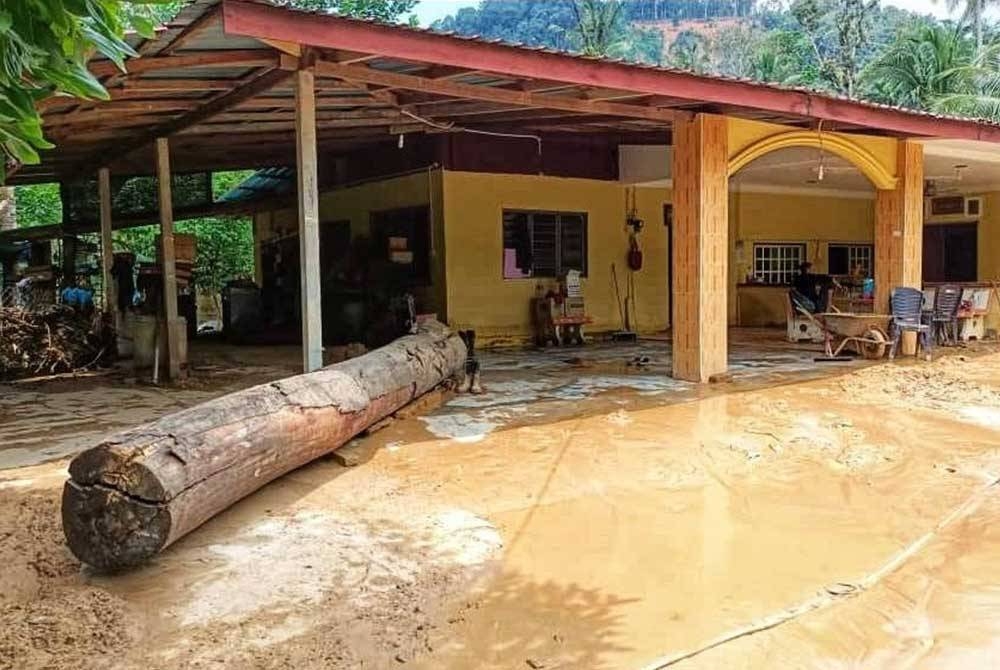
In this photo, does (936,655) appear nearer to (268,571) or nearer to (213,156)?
(268,571)

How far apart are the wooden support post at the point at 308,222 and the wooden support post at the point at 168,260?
3.54 meters

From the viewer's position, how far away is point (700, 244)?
8828 millimetres

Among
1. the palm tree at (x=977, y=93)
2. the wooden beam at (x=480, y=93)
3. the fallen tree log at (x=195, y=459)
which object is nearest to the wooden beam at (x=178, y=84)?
the wooden beam at (x=480, y=93)

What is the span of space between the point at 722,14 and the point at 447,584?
81983mm

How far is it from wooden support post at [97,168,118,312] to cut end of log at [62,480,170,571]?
9356 millimetres

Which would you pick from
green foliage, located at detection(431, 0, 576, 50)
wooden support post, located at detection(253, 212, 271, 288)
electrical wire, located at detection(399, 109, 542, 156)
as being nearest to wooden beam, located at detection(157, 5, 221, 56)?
electrical wire, located at detection(399, 109, 542, 156)

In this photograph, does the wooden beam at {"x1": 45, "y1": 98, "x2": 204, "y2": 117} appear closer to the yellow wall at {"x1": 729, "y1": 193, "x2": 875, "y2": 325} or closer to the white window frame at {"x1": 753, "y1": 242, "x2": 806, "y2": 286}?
the yellow wall at {"x1": 729, "y1": 193, "x2": 875, "y2": 325}

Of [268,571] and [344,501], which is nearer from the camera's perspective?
[268,571]

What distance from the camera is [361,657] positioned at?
3025 millimetres

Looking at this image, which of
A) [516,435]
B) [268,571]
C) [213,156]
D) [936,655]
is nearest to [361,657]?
[268,571]

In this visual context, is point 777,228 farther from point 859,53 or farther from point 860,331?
point 859,53

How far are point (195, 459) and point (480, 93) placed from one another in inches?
196

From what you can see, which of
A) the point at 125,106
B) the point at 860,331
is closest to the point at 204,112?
the point at 125,106

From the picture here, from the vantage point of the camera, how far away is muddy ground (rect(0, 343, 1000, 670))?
311cm
